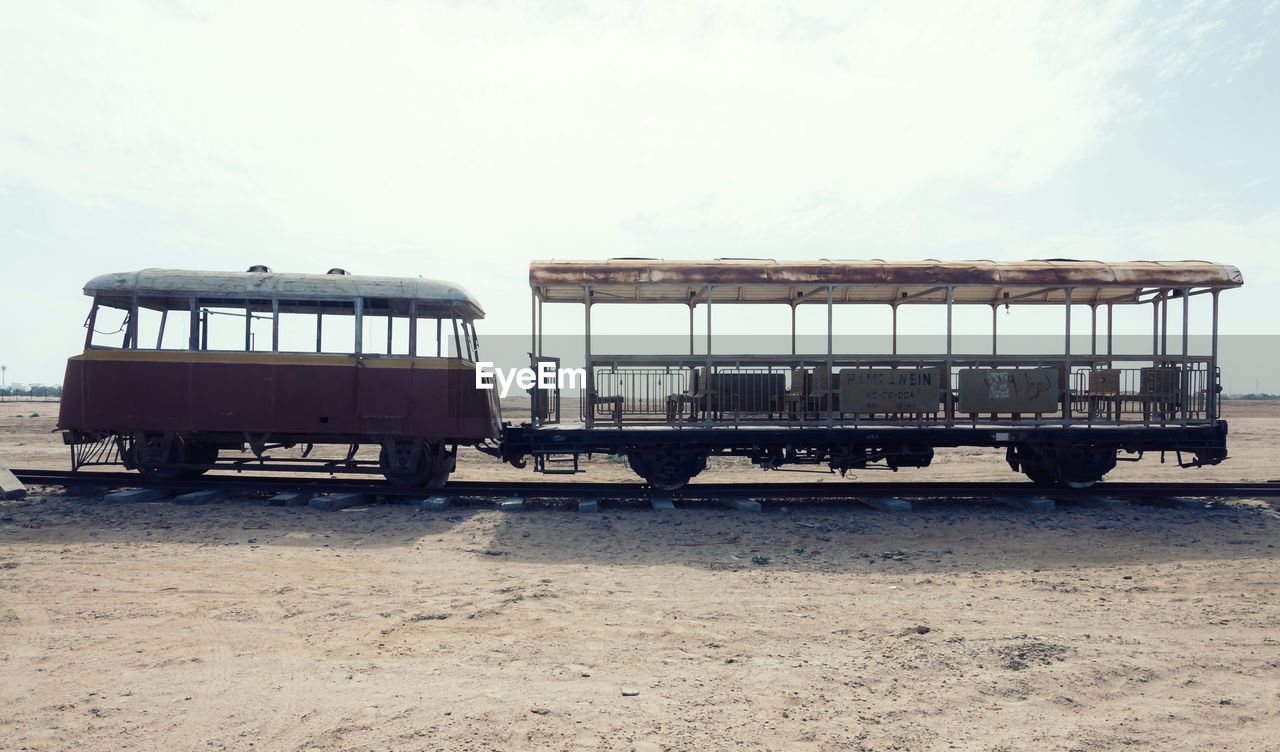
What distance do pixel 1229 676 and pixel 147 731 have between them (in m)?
6.00

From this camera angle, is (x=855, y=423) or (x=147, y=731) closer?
(x=147, y=731)

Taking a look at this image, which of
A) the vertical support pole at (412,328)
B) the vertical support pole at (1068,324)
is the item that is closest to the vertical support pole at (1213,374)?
the vertical support pole at (1068,324)

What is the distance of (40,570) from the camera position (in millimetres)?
6434

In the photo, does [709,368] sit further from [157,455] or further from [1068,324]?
[157,455]

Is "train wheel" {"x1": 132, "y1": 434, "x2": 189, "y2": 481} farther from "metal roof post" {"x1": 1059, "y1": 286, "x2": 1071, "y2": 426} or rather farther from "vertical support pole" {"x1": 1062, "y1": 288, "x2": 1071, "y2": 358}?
"vertical support pole" {"x1": 1062, "y1": 288, "x2": 1071, "y2": 358}

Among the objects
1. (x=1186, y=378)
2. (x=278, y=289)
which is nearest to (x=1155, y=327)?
(x=1186, y=378)

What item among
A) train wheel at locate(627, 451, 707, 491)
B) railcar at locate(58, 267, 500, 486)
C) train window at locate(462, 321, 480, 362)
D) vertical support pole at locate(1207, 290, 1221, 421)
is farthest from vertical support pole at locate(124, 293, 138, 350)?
vertical support pole at locate(1207, 290, 1221, 421)

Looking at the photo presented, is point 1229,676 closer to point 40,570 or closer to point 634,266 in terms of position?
point 634,266

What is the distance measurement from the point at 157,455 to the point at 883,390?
1092 centimetres

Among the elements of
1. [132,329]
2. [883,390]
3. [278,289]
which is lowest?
[883,390]

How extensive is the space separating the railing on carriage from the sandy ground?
2.14m

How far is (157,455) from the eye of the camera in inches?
418

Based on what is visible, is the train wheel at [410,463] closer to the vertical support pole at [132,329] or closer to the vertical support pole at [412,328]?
the vertical support pole at [412,328]

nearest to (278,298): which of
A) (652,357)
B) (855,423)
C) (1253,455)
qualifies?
(652,357)
